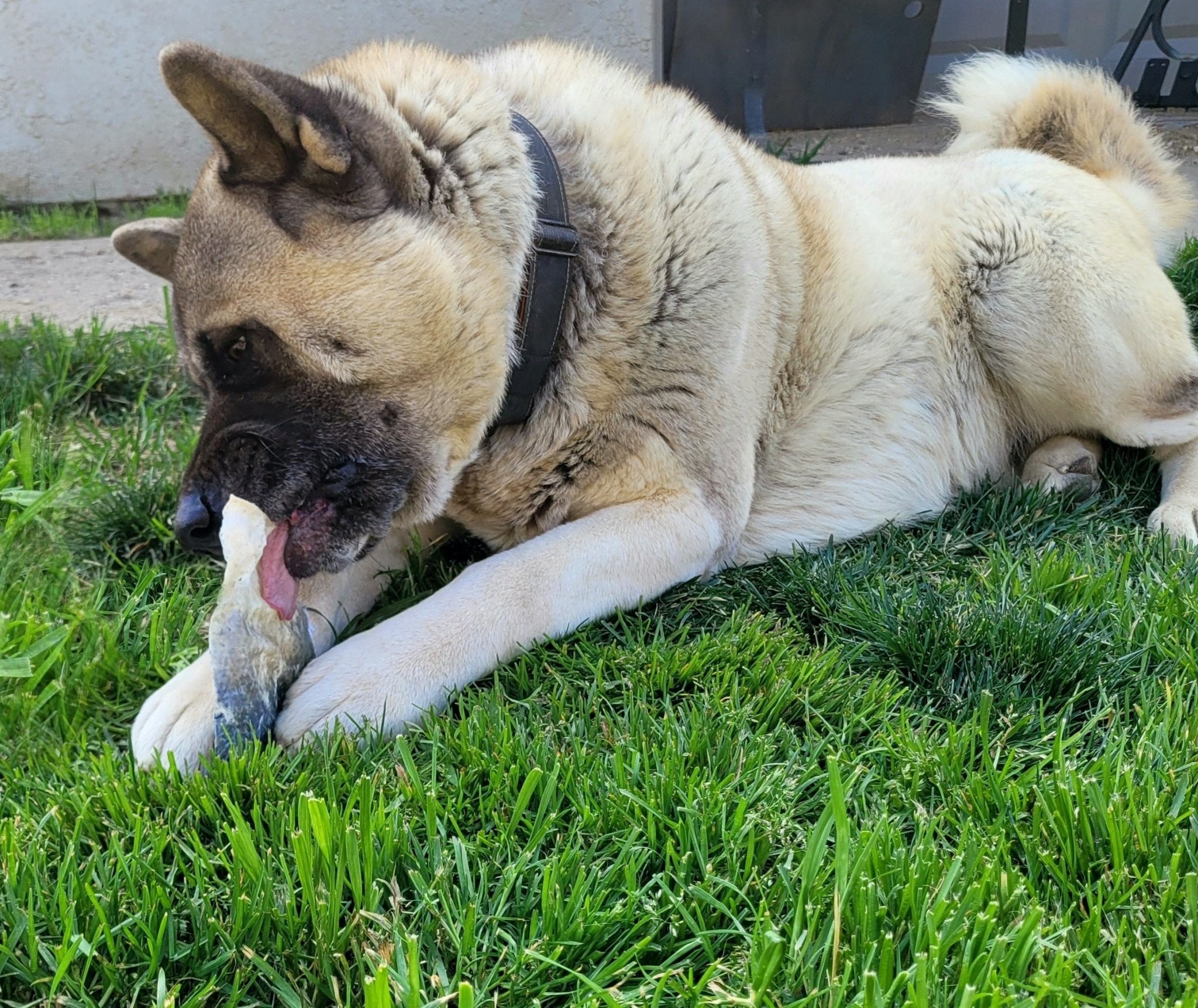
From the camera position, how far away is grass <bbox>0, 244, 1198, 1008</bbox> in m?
1.26

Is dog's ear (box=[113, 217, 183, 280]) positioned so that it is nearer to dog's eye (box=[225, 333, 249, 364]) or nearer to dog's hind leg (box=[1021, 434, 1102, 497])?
dog's eye (box=[225, 333, 249, 364])

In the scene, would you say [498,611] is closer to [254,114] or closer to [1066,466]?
[254,114]

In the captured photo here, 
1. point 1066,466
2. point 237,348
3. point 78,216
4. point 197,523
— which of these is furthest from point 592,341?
point 78,216

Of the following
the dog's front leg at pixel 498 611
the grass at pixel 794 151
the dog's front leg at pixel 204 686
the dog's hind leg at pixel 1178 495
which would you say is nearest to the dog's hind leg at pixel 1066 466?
the dog's hind leg at pixel 1178 495

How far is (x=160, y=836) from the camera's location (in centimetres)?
143

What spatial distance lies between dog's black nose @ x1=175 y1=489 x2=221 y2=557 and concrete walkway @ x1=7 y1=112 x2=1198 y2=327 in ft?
7.37

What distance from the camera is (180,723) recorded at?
5.95ft

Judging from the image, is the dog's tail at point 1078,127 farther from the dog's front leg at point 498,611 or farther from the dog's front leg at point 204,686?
the dog's front leg at point 204,686

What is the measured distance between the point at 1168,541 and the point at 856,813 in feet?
4.54

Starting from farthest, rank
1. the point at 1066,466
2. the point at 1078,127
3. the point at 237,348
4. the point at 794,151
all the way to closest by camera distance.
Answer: the point at 794,151 → the point at 1078,127 → the point at 1066,466 → the point at 237,348

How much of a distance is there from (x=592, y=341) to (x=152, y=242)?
44.5 inches

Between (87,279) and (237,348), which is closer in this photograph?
(237,348)

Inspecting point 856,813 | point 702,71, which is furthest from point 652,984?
point 702,71

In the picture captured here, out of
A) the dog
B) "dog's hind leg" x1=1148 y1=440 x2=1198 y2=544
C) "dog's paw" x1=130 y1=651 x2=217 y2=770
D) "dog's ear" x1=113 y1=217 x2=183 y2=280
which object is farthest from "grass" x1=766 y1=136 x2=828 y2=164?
"dog's paw" x1=130 y1=651 x2=217 y2=770
